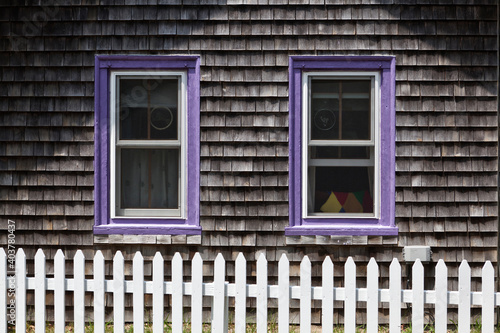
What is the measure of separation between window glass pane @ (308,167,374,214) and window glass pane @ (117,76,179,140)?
150cm

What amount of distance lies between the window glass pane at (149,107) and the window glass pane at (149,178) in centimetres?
19

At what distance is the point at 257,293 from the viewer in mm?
4539

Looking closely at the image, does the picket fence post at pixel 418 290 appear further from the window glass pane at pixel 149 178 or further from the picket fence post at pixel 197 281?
the window glass pane at pixel 149 178

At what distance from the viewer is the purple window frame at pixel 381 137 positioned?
557 centimetres

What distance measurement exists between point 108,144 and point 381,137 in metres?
2.69

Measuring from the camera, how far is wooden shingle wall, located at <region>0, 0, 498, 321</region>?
5.57 m

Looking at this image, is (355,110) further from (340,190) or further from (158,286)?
(158,286)

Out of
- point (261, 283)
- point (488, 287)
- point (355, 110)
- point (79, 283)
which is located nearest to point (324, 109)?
point (355, 110)

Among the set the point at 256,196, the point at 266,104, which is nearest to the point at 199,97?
the point at 266,104

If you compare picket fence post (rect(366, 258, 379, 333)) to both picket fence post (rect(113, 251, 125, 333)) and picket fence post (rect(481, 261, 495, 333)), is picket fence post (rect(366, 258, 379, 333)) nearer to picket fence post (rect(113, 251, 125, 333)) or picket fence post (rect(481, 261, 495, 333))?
picket fence post (rect(481, 261, 495, 333))

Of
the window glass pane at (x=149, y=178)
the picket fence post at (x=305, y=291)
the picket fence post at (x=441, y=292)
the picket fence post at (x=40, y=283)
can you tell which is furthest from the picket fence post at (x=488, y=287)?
the picket fence post at (x=40, y=283)

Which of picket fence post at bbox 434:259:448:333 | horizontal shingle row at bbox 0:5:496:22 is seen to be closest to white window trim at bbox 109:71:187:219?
horizontal shingle row at bbox 0:5:496:22

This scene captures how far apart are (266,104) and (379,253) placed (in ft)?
5.99

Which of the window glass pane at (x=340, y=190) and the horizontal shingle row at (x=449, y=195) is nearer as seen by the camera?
the horizontal shingle row at (x=449, y=195)
